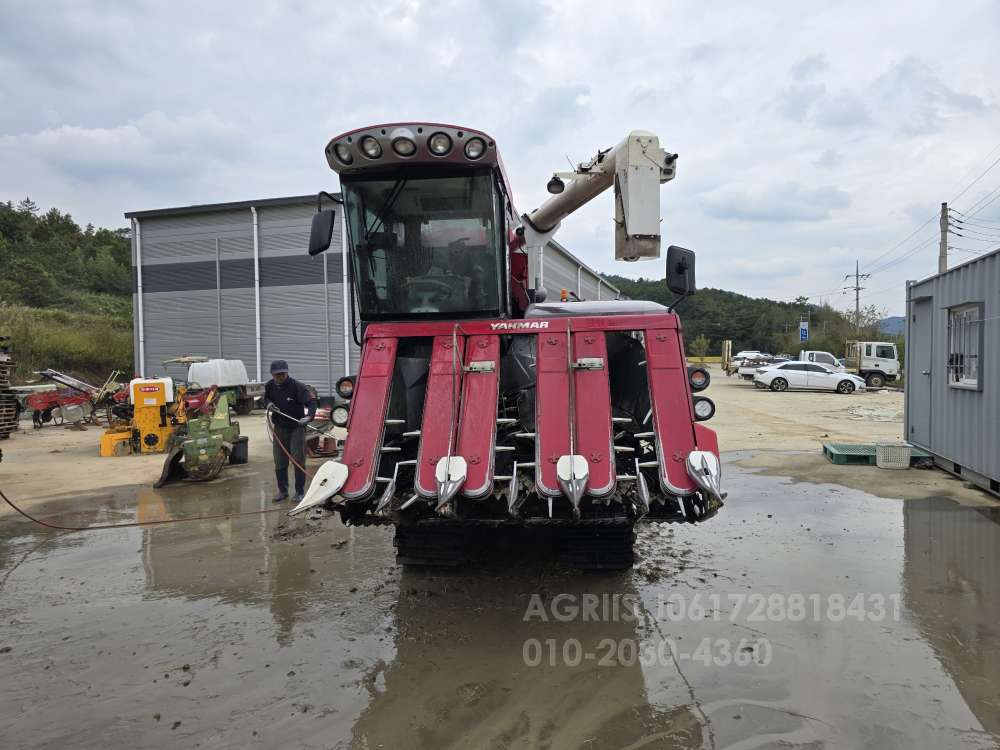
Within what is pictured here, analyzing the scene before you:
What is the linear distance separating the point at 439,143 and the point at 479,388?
172 centimetres

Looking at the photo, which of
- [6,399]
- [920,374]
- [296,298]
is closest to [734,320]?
[296,298]

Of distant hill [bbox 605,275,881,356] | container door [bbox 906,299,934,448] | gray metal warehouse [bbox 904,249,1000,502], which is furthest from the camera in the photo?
distant hill [bbox 605,275,881,356]

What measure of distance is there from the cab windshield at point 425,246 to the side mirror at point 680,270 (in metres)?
1.32

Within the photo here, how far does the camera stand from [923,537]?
6.12m

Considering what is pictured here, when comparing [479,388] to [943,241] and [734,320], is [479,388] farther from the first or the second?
[734,320]

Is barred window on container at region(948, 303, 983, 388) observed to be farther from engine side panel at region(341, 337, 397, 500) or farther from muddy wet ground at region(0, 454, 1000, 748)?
engine side panel at region(341, 337, 397, 500)

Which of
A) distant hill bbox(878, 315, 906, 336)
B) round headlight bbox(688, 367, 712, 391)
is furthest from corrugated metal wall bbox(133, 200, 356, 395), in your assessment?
distant hill bbox(878, 315, 906, 336)

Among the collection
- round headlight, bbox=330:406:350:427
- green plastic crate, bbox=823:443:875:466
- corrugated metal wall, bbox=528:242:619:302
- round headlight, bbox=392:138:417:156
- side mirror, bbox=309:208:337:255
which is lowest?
green plastic crate, bbox=823:443:875:466

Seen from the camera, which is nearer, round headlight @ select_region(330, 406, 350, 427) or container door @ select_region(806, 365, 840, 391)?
round headlight @ select_region(330, 406, 350, 427)

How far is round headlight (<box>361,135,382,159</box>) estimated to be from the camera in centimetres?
446

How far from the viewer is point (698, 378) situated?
4.93 meters

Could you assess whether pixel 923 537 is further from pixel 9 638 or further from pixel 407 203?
pixel 9 638

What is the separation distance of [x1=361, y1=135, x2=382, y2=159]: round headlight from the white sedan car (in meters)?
26.0

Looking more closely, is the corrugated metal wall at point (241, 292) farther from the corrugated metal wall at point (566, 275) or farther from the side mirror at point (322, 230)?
the side mirror at point (322, 230)
